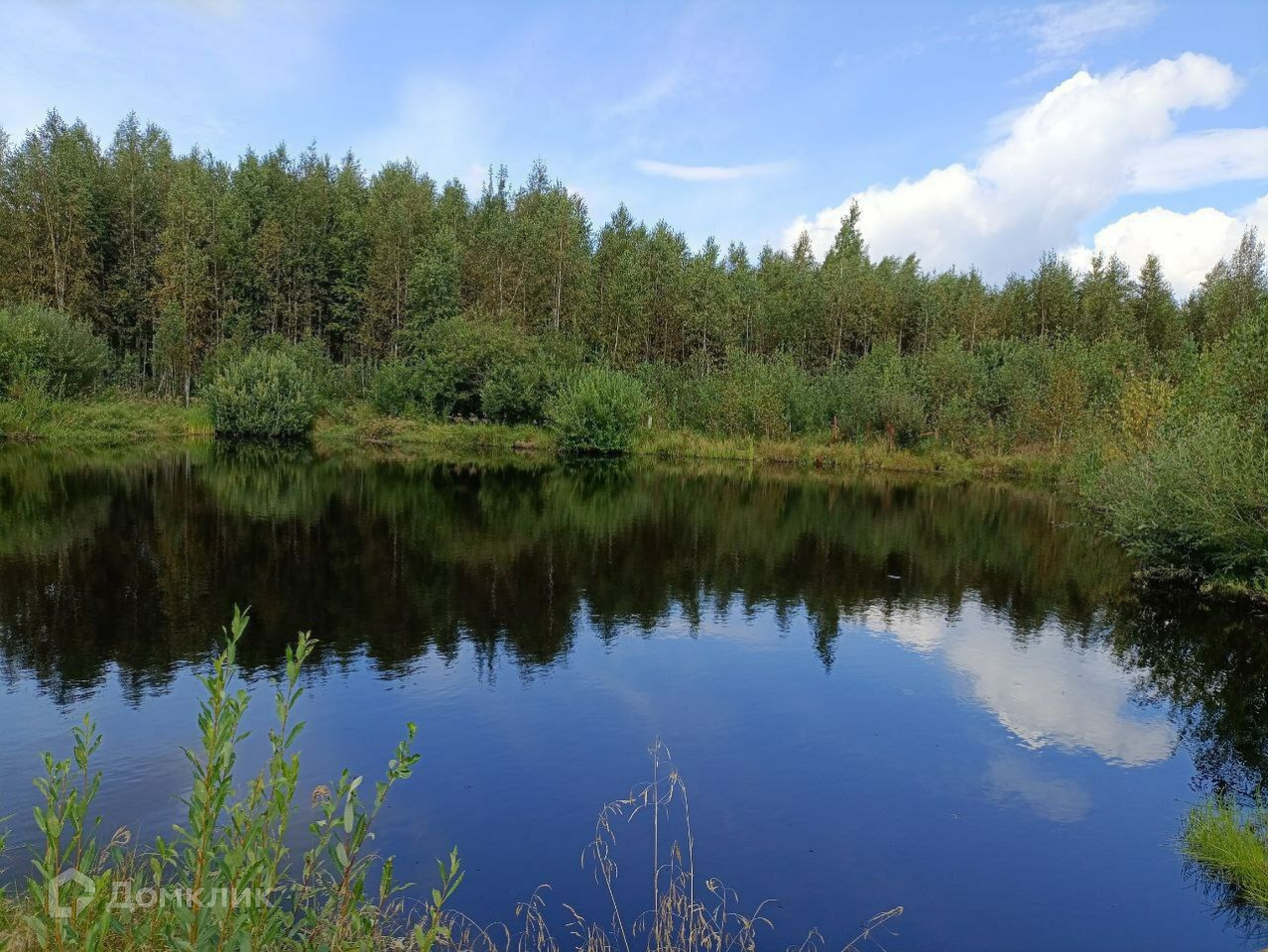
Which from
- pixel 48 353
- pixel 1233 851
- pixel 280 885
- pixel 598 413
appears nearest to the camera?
pixel 280 885

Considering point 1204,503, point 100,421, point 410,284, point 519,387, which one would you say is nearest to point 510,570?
point 1204,503

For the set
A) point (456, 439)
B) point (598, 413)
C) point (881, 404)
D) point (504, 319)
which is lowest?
point (456, 439)

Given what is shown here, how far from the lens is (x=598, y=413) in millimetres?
47188

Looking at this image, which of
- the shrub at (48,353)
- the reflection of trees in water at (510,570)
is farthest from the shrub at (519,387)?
the shrub at (48,353)

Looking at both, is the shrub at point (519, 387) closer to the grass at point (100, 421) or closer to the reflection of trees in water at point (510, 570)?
the grass at point (100, 421)

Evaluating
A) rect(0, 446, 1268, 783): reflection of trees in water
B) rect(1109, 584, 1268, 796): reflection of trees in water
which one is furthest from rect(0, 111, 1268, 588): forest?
rect(1109, 584, 1268, 796): reflection of trees in water

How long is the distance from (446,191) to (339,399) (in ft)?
108

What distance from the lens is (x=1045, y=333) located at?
61781 millimetres

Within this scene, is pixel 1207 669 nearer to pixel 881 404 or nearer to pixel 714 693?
pixel 714 693

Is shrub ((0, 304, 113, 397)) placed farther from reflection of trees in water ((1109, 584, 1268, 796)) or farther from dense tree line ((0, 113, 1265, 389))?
reflection of trees in water ((1109, 584, 1268, 796))

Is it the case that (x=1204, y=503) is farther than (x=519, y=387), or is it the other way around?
(x=519, y=387)

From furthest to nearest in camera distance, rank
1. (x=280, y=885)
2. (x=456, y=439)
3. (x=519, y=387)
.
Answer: (x=519, y=387) → (x=456, y=439) → (x=280, y=885)

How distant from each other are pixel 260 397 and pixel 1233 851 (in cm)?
4910

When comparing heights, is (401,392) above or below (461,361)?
below
